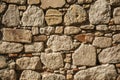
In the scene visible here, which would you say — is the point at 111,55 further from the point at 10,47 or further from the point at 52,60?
the point at 10,47

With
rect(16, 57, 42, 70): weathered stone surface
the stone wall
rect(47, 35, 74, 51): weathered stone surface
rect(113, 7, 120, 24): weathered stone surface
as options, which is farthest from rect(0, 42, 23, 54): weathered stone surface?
rect(113, 7, 120, 24): weathered stone surface

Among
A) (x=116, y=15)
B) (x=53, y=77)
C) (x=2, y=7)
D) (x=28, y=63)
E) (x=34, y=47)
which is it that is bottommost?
(x=53, y=77)

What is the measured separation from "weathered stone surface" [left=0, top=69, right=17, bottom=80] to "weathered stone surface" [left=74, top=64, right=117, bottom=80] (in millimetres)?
786

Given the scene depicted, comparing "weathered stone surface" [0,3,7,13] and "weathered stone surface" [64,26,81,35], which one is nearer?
"weathered stone surface" [64,26,81,35]

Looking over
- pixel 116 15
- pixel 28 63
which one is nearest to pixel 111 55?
pixel 116 15

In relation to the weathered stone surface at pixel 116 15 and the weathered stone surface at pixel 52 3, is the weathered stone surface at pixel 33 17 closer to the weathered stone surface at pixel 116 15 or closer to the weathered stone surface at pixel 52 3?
the weathered stone surface at pixel 52 3

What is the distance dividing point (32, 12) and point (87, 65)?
96 cm

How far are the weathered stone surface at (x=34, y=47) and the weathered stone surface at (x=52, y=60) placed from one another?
0.09m

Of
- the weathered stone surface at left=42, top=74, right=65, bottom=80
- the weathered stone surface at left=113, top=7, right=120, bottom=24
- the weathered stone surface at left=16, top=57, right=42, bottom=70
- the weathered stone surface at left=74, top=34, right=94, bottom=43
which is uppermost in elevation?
the weathered stone surface at left=113, top=7, right=120, bottom=24

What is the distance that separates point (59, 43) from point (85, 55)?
357 millimetres

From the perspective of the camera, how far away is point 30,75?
11.6ft

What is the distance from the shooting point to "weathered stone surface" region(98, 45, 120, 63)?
3367mm

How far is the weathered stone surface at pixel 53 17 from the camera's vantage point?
11.5 ft

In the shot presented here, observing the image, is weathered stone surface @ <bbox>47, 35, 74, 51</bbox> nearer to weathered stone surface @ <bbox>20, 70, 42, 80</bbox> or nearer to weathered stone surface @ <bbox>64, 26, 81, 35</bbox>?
weathered stone surface @ <bbox>64, 26, 81, 35</bbox>
